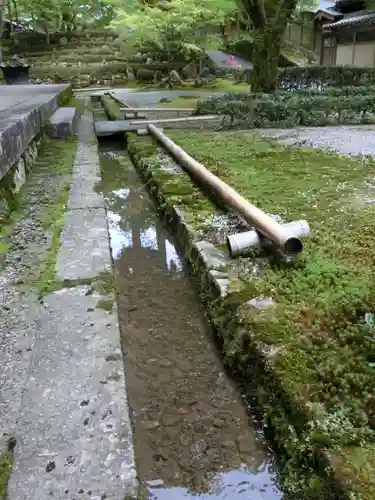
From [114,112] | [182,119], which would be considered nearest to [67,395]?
[182,119]

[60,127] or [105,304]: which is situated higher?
[60,127]

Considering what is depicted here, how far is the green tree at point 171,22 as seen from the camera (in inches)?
789

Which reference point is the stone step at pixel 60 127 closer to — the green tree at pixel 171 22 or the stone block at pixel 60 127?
the stone block at pixel 60 127

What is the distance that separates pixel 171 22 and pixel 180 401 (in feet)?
68.4

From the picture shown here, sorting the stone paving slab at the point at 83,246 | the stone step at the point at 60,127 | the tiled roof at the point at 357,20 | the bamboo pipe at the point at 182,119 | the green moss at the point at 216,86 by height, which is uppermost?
the tiled roof at the point at 357,20

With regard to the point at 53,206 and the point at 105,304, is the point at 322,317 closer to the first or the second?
the point at 105,304

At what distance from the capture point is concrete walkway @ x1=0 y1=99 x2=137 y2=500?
1.80 meters

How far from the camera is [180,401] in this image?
8.45ft

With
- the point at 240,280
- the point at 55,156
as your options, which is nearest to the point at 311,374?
the point at 240,280

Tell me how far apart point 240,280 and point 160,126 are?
810cm

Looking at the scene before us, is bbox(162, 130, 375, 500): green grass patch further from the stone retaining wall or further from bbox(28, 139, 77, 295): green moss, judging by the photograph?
bbox(28, 139, 77, 295): green moss

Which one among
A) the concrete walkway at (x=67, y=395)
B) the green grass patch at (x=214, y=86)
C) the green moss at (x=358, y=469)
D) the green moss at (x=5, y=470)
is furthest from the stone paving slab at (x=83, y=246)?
the green grass patch at (x=214, y=86)

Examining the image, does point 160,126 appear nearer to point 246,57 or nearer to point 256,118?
point 256,118

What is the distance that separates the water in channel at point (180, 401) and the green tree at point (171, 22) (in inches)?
726
